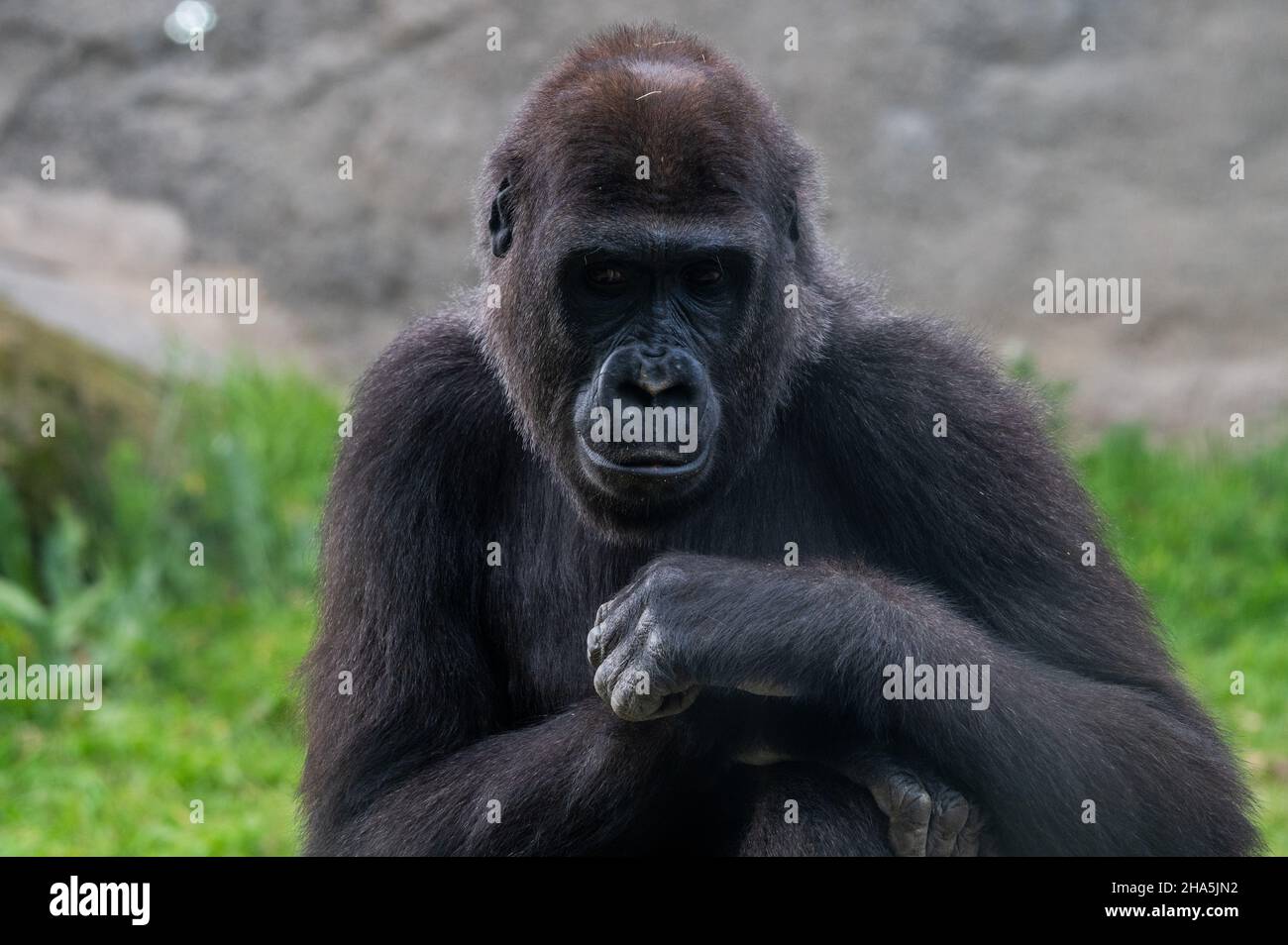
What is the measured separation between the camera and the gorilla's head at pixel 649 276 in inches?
191

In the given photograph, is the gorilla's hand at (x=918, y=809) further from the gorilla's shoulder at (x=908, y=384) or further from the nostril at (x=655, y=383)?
the nostril at (x=655, y=383)

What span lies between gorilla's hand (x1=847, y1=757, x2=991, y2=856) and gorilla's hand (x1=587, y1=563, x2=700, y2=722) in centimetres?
63

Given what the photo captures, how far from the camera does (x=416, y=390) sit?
19.0ft

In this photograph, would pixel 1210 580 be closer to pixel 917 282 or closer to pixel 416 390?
pixel 917 282

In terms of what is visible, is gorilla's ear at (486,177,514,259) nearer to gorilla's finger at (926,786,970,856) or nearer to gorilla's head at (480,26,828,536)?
gorilla's head at (480,26,828,536)

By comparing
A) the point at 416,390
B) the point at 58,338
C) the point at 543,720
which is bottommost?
the point at 543,720

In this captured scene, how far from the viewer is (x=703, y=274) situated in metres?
5.01

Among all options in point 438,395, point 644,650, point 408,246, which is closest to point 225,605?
point 408,246

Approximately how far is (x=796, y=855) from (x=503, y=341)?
73.3 inches

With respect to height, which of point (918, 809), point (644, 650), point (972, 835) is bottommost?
point (972, 835)

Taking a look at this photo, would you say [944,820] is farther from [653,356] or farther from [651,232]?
[651,232]

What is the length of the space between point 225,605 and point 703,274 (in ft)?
19.4

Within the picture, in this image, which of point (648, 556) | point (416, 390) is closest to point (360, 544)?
point (416, 390)

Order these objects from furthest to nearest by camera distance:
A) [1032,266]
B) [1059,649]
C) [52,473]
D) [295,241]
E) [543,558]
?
[295,241]
[1032,266]
[52,473]
[543,558]
[1059,649]
